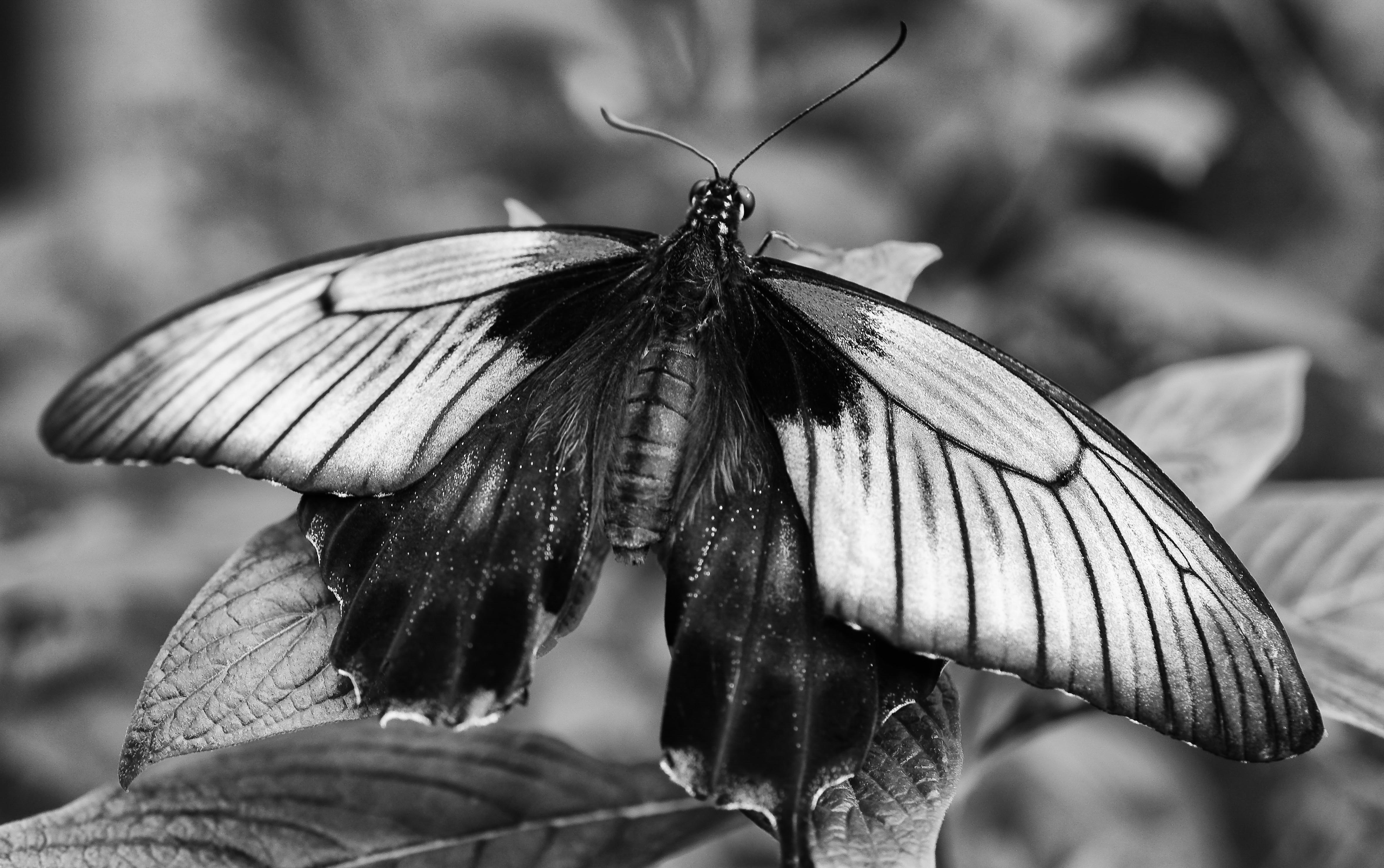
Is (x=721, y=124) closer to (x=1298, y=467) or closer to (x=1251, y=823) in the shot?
(x=1298, y=467)

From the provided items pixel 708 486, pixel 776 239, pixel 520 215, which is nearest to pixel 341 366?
pixel 520 215

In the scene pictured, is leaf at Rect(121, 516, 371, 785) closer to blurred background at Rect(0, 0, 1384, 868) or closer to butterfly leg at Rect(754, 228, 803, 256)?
butterfly leg at Rect(754, 228, 803, 256)

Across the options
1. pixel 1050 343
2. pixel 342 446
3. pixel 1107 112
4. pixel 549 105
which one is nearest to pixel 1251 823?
pixel 1050 343

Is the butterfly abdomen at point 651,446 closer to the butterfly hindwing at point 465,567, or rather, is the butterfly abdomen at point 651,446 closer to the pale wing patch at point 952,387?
→ the butterfly hindwing at point 465,567

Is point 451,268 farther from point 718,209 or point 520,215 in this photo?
point 718,209

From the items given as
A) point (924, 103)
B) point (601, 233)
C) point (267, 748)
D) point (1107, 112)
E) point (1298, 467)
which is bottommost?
point (267, 748)

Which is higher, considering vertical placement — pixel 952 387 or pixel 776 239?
pixel 776 239
